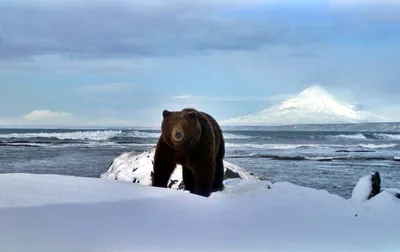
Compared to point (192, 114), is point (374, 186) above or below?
below

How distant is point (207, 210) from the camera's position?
3832 mm

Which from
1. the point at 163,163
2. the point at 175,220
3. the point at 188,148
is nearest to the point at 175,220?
the point at 175,220

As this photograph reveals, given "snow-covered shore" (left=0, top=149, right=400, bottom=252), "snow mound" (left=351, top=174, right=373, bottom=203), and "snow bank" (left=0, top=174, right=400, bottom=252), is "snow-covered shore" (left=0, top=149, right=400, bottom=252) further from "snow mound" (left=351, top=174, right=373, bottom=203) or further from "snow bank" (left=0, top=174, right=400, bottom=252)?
"snow mound" (left=351, top=174, right=373, bottom=203)

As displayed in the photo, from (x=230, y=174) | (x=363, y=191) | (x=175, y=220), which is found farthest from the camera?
(x=230, y=174)

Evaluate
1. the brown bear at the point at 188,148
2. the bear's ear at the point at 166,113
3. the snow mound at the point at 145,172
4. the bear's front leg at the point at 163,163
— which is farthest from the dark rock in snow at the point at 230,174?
the bear's ear at the point at 166,113

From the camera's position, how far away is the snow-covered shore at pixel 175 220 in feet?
9.21

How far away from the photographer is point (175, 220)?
3.40 meters

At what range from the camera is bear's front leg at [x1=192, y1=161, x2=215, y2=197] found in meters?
6.01

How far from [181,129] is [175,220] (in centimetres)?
247

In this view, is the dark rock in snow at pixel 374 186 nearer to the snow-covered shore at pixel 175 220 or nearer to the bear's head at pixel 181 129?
the snow-covered shore at pixel 175 220

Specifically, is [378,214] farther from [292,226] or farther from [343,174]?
[343,174]

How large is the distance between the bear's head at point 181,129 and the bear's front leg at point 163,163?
0.26m

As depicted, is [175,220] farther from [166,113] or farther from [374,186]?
[374,186]

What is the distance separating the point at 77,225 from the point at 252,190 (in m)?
2.84
